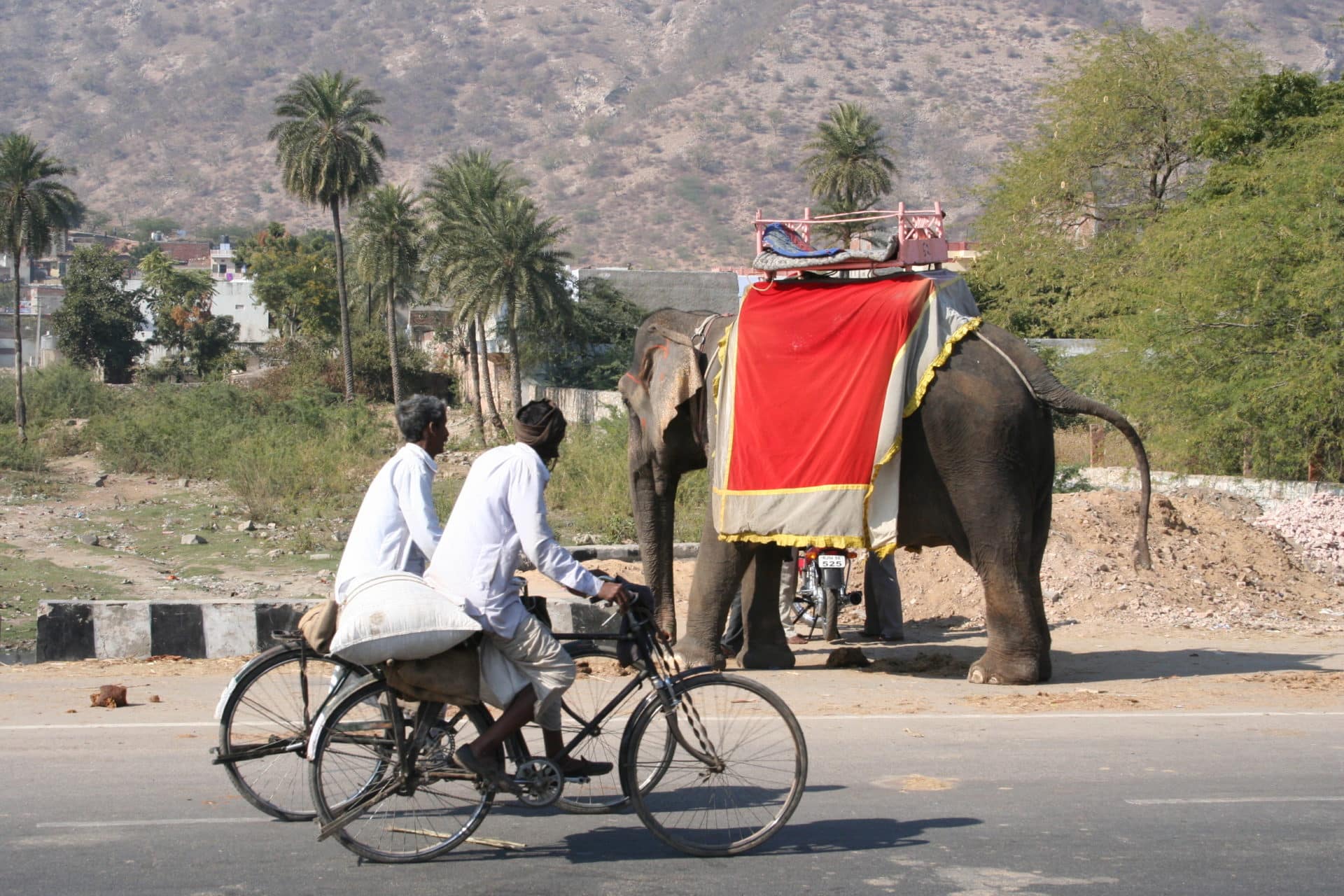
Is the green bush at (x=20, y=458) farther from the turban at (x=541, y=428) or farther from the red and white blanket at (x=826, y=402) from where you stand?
the turban at (x=541, y=428)

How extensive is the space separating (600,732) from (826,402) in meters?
4.29

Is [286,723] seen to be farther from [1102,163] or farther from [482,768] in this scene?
[1102,163]

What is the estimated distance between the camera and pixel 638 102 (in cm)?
17575

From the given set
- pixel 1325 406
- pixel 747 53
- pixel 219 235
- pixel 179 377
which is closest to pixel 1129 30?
pixel 1325 406

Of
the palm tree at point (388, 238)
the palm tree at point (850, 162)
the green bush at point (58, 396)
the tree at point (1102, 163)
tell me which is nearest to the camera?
the tree at point (1102, 163)

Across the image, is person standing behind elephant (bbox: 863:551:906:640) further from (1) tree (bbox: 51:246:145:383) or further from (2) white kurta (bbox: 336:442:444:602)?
(1) tree (bbox: 51:246:145:383)

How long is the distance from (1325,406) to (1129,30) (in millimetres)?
27118

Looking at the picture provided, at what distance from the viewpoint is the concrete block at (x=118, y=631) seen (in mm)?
10875

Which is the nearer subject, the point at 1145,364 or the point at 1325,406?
the point at 1325,406

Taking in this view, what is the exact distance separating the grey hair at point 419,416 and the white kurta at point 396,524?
0.53ft

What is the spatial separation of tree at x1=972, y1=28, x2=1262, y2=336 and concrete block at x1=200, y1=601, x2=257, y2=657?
30786 millimetres

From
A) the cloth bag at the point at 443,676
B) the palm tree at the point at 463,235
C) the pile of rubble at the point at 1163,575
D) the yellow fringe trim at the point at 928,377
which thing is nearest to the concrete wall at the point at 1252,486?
the pile of rubble at the point at 1163,575

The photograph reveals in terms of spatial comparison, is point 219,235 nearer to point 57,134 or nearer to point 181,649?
point 57,134

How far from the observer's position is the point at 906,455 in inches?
377
